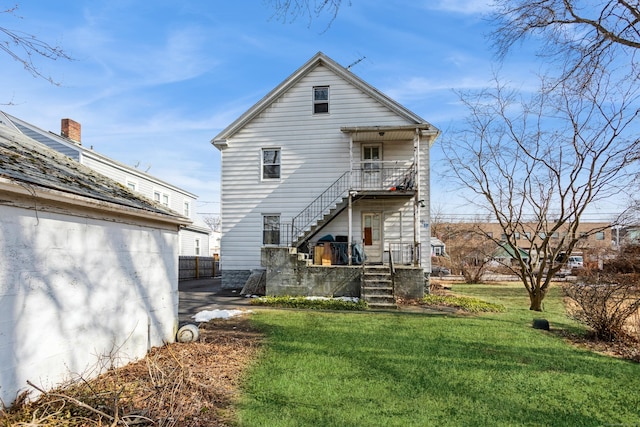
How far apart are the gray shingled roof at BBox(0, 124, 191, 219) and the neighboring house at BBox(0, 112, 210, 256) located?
5.87 metres

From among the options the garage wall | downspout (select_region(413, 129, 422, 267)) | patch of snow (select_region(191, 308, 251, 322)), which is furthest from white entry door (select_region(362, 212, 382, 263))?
the garage wall

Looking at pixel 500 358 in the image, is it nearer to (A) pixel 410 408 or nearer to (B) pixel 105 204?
(A) pixel 410 408

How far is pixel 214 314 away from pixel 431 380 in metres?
6.76

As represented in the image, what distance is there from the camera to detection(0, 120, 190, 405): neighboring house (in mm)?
3959

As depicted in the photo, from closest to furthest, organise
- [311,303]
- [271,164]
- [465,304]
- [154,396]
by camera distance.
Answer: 1. [154,396]
2. [311,303]
3. [465,304]
4. [271,164]

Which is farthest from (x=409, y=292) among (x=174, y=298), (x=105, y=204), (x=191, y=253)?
(x=191, y=253)

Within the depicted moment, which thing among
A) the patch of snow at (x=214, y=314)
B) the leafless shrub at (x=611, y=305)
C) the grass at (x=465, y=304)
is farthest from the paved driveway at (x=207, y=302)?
the leafless shrub at (x=611, y=305)

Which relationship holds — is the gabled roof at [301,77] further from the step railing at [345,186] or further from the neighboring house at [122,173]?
the neighboring house at [122,173]

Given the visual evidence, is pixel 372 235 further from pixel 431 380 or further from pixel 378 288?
pixel 431 380

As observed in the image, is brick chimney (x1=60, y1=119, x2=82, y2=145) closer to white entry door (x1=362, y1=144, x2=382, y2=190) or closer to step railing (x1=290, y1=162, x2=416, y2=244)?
step railing (x1=290, y1=162, x2=416, y2=244)

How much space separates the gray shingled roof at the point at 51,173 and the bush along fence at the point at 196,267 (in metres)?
17.3

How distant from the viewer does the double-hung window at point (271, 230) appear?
54.4 feet

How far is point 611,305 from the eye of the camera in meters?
8.30

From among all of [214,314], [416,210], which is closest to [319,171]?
[416,210]
